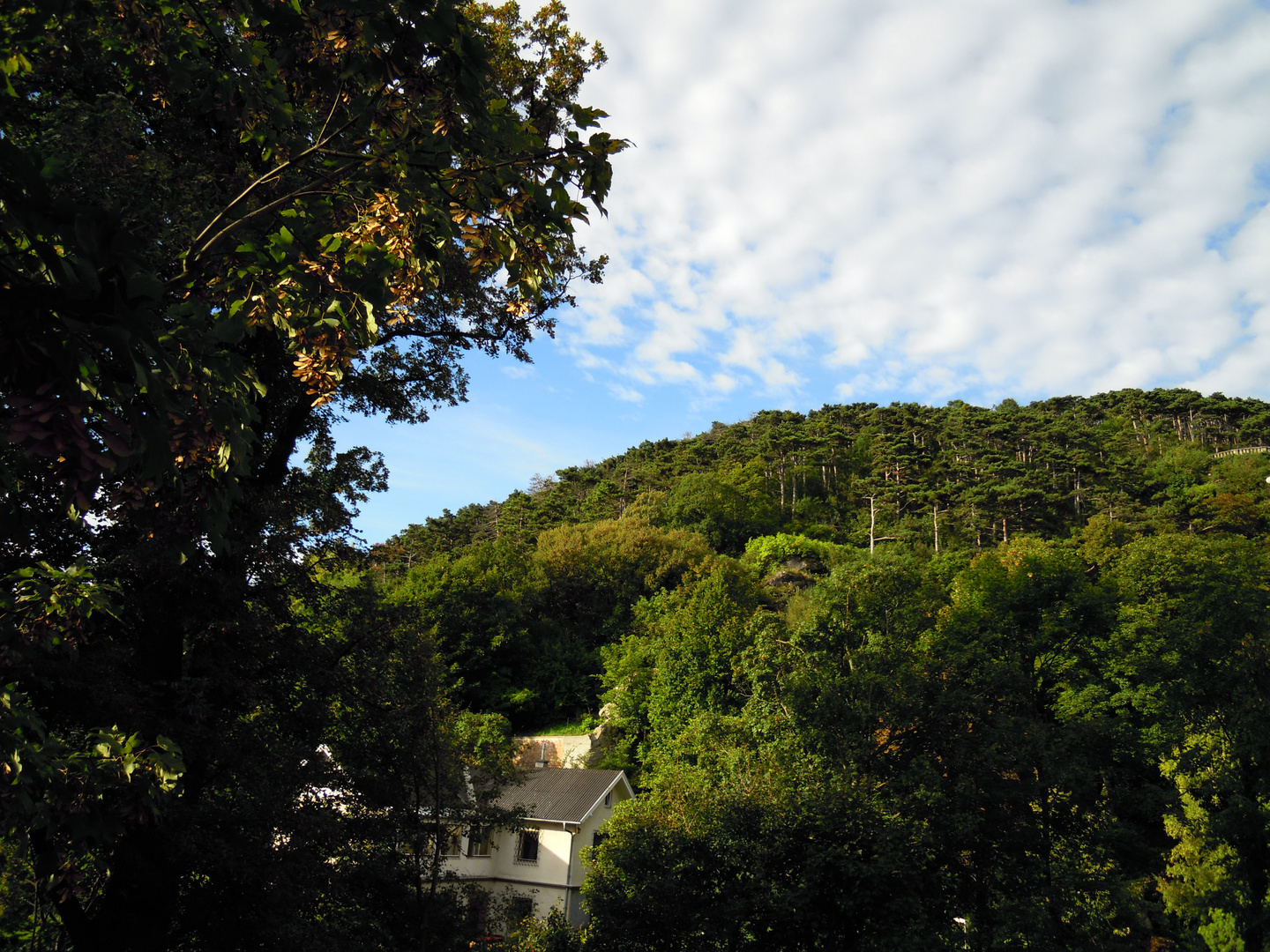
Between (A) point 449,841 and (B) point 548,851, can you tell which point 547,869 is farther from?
(A) point 449,841

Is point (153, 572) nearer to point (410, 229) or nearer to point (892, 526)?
point (410, 229)

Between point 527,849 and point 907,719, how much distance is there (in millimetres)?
14831

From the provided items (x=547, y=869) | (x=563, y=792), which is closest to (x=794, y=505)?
(x=563, y=792)

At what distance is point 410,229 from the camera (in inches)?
140

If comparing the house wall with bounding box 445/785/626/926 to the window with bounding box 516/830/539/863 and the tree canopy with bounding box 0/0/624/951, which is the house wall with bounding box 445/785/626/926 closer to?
the window with bounding box 516/830/539/863

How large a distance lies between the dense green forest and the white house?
247 cm

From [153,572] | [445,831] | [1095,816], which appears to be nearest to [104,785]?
[153,572]

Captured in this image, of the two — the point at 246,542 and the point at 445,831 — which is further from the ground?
the point at 246,542

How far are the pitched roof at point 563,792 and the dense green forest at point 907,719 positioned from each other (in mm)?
2182

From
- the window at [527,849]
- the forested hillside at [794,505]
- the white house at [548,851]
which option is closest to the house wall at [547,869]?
the white house at [548,851]

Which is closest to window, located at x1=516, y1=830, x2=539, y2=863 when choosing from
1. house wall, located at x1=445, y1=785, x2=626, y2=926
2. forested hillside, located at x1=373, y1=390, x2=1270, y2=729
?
house wall, located at x1=445, y1=785, x2=626, y2=926

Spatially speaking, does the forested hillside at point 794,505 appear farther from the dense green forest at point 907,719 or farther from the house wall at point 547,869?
the house wall at point 547,869

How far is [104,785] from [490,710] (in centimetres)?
3802

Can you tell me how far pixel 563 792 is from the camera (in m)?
28.8
